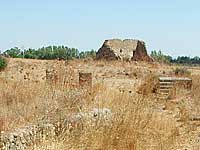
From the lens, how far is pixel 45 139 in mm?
5387

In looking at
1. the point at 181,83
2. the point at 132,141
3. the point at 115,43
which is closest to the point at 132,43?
the point at 115,43

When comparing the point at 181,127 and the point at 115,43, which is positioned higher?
the point at 115,43

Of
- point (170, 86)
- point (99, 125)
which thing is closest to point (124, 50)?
point (170, 86)

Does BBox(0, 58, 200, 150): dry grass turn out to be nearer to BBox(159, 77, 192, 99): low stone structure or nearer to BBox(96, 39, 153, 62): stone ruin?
BBox(159, 77, 192, 99): low stone structure

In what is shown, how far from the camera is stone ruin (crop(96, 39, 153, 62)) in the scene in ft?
132

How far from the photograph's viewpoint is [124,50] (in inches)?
1625

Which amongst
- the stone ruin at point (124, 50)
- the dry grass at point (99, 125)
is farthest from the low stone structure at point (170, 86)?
the stone ruin at point (124, 50)

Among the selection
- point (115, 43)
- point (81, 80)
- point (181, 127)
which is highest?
point (115, 43)

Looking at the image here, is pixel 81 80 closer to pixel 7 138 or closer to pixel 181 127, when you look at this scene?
pixel 181 127

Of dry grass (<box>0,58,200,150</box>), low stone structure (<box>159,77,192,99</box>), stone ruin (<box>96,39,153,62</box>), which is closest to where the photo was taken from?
dry grass (<box>0,58,200,150</box>)

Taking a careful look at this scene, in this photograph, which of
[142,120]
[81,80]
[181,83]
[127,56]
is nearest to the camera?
[142,120]

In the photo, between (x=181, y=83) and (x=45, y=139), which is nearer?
(x=45, y=139)

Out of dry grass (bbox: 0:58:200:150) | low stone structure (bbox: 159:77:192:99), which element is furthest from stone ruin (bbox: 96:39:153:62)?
dry grass (bbox: 0:58:200:150)

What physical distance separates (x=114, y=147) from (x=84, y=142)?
17.6 inches
